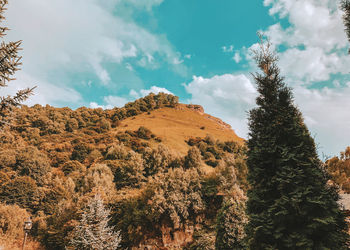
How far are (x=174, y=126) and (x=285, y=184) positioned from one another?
9351 centimetres

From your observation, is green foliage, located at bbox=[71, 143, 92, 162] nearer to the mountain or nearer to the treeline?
the mountain

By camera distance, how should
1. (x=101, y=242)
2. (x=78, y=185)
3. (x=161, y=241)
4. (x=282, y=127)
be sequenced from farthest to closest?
1. (x=78, y=185)
2. (x=161, y=241)
3. (x=101, y=242)
4. (x=282, y=127)

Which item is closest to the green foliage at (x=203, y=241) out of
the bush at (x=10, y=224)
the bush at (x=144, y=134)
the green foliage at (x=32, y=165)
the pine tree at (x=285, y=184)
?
the pine tree at (x=285, y=184)

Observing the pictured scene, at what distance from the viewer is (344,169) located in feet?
34.2

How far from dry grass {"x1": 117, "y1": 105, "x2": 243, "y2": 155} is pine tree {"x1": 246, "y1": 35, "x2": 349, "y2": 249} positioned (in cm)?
6138

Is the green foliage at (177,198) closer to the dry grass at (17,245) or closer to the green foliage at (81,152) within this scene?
the dry grass at (17,245)

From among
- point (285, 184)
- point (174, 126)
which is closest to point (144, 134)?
point (174, 126)

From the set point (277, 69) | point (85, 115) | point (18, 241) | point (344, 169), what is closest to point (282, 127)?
point (277, 69)

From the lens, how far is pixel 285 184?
6973 millimetres

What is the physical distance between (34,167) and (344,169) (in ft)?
206

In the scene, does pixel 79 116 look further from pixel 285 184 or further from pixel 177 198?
pixel 285 184

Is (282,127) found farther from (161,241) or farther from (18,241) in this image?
(18,241)

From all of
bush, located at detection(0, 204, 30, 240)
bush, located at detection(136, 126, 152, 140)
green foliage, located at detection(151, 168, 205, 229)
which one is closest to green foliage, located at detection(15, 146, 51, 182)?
bush, located at detection(0, 204, 30, 240)

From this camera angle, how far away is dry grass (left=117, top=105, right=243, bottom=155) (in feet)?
261
